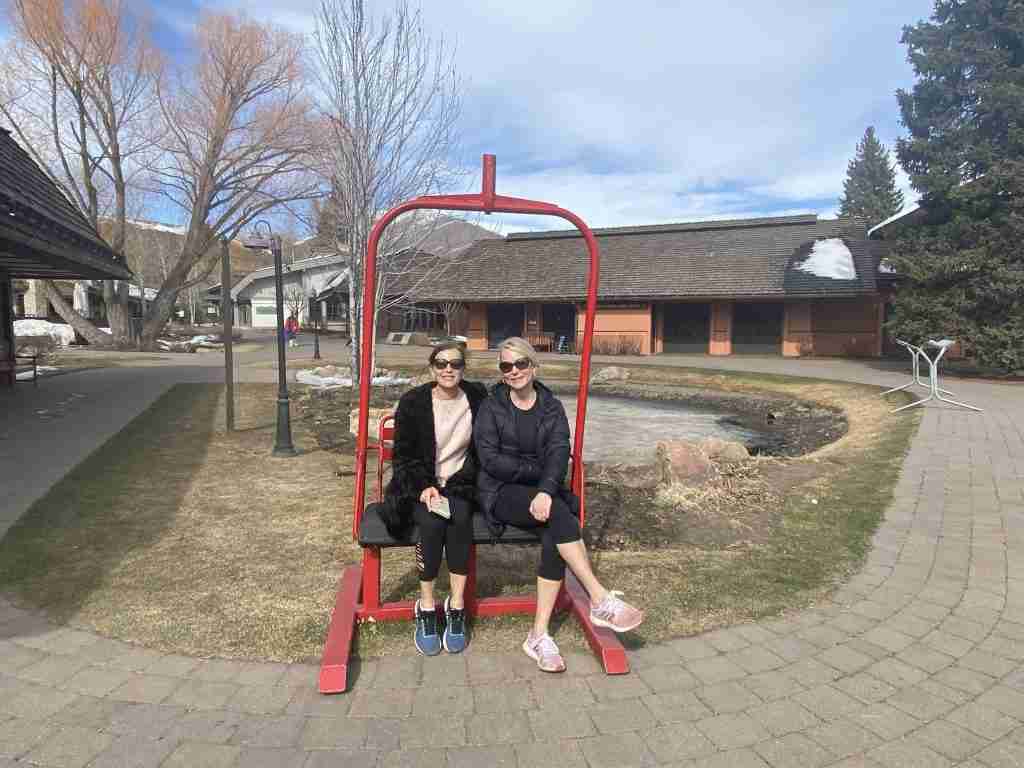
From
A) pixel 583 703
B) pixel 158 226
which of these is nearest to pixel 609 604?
pixel 583 703

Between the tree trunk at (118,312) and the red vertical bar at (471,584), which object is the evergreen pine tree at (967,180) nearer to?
the red vertical bar at (471,584)

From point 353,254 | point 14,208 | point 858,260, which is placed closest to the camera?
point 14,208

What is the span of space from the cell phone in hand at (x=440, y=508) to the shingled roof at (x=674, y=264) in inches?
804

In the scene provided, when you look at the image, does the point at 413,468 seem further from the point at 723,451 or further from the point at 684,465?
the point at 723,451

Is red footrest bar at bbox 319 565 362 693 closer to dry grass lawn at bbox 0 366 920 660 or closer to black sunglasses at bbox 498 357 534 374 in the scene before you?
dry grass lawn at bbox 0 366 920 660

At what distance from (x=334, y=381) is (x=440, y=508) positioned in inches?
490

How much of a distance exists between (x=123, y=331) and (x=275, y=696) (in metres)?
29.1

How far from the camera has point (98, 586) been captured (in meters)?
3.69

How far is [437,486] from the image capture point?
318 centimetres

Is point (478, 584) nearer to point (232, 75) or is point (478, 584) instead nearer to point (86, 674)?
point (86, 674)

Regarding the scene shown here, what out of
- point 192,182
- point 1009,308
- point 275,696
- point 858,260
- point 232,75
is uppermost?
point 232,75

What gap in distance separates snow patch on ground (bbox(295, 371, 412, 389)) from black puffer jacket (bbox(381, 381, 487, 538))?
1157 cm

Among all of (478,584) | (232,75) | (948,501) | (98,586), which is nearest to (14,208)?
(98,586)

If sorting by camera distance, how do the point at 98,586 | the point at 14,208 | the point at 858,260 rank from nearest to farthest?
the point at 98,586, the point at 14,208, the point at 858,260
